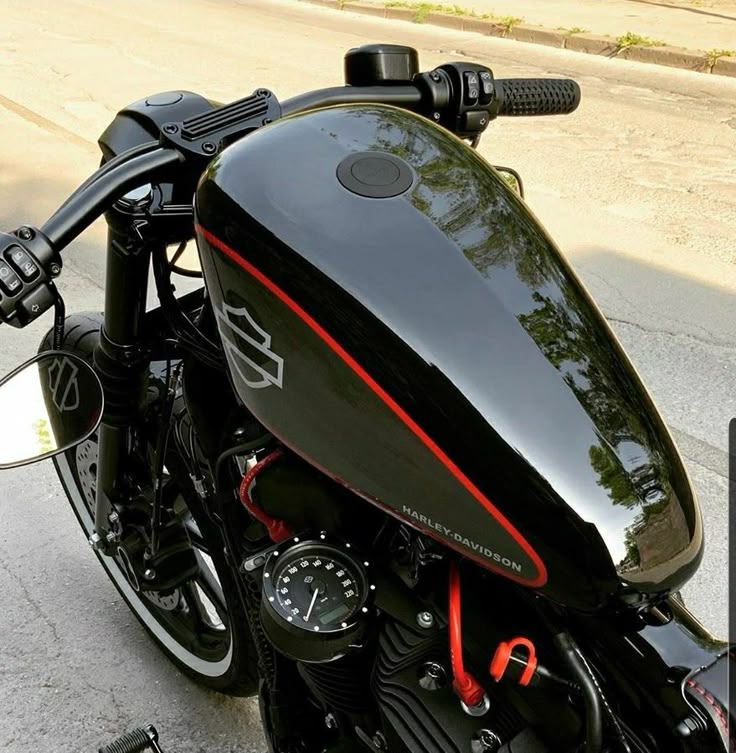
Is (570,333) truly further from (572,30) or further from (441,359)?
(572,30)

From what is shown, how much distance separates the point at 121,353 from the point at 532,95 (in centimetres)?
87

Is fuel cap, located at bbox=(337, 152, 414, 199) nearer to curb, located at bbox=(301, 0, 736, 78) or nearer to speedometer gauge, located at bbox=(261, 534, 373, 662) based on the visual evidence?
speedometer gauge, located at bbox=(261, 534, 373, 662)

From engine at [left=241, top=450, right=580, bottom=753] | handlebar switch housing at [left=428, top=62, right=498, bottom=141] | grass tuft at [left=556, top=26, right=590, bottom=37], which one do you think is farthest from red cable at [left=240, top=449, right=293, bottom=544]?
grass tuft at [left=556, top=26, right=590, bottom=37]

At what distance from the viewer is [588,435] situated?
3.38ft

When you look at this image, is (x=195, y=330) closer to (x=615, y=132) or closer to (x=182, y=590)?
(x=182, y=590)

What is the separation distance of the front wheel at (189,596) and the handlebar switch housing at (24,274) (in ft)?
1.92

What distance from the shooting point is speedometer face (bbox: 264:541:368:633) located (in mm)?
1222

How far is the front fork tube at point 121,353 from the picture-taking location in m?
1.52

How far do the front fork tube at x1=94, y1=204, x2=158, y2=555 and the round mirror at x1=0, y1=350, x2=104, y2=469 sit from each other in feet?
0.44

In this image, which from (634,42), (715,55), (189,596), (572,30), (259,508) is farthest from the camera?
(572,30)

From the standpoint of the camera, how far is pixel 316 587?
1.24 metres

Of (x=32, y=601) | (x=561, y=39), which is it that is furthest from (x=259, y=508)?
(x=561, y=39)

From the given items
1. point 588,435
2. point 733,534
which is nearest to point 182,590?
point 733,534

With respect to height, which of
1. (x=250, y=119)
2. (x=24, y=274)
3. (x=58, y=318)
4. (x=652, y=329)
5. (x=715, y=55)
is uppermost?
(x=250, y=119)
